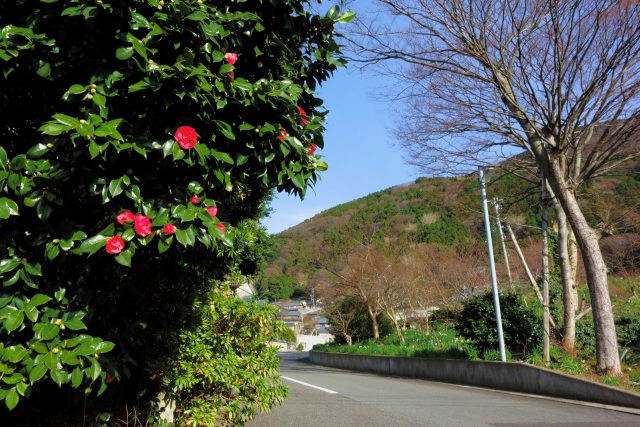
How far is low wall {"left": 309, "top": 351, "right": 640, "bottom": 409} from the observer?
9328 millimetres

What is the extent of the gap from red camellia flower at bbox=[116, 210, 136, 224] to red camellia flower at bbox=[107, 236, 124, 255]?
0.32 ft

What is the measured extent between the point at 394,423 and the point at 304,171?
16.9 feet

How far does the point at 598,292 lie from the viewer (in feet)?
35.1

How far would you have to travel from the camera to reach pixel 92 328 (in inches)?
143

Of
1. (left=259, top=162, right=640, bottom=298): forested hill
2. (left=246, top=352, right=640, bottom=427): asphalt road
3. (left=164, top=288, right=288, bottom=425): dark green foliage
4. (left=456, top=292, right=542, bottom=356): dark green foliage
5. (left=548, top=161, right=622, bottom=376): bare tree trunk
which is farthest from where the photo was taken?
(left=259, top=162, right=640, bottom=298): forested hill

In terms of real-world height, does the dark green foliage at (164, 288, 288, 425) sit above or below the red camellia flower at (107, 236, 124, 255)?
below

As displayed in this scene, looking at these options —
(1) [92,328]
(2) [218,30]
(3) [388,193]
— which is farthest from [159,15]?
(3) [388,193]

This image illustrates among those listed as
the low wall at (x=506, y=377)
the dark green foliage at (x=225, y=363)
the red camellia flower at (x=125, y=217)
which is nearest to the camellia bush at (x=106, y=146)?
the red camellia flower at (x=125, y=217)

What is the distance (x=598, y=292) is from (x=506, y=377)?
123 inches

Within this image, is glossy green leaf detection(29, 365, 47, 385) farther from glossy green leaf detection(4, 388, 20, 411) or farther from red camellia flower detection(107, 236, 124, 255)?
red camellia flower detection(107, 236, 124, 255)

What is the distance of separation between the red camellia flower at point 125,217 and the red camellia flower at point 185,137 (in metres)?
0.45

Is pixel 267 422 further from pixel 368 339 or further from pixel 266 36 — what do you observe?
pixel 368 339

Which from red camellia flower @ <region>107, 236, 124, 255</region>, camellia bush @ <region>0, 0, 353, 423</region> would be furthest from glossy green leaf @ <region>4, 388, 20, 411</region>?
red camellia flower @ <region>107, 236, 124, 255</region>

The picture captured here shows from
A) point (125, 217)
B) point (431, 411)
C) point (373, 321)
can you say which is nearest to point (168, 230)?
point (125, 217)
